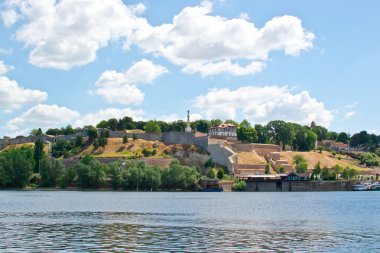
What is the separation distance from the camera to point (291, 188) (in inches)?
5655

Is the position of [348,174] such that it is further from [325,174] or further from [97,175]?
[97,175]

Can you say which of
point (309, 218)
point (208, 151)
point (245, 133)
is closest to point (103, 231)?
point (309, 218)

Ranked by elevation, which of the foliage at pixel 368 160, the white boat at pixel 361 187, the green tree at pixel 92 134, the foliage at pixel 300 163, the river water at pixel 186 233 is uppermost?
the green tree at pixel 92 134

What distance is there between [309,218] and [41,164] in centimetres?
8855

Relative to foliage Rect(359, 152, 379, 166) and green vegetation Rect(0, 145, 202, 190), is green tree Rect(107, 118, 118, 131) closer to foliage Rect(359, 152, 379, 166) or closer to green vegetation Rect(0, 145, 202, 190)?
green vegetation Rect(0, 145, 202, 190)

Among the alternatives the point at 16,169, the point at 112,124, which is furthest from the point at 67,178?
the point at 112,124

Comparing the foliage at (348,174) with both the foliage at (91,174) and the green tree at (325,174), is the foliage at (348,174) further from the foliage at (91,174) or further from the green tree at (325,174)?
the foliage at (91,174)

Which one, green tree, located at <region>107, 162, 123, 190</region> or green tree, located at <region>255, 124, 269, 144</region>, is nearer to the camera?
green tree, located at <region>107, 162, 123, 190</region>

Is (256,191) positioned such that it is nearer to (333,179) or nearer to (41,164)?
(333,179)

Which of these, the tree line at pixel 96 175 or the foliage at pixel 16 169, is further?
the foliage at pixel 16 169

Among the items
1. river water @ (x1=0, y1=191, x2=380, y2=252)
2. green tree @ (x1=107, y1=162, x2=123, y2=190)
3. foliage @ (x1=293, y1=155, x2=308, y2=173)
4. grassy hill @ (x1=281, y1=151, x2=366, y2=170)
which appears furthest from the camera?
grassy hill @ (x1=281, y1=151, x2=366, y2=170)

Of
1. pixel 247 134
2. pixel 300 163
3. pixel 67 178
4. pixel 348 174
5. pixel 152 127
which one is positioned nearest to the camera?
pixel 67 178

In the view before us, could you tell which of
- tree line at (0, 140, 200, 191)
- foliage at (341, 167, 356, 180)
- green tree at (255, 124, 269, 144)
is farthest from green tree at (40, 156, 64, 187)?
green tree at (255, 124, 269, 144)

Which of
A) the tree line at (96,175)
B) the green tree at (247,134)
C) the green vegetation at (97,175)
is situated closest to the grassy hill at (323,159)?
the green tree at (247,134)
